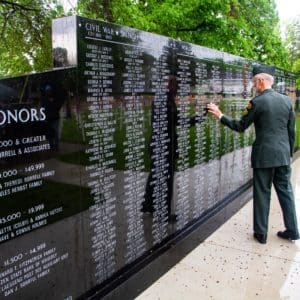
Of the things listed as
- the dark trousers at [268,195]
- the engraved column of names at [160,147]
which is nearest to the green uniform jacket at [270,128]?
the dark trousers at [268,195]

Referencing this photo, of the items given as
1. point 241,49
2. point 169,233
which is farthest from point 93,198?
point 241,49

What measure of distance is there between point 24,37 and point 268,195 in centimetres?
418

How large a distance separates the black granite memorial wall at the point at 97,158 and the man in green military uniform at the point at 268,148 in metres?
0.63

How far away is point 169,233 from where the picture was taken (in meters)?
4.46

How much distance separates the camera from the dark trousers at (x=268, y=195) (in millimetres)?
4887

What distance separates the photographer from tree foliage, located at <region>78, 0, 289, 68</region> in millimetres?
7891

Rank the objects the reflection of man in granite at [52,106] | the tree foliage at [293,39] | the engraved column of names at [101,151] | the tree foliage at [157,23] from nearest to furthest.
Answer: the reflection of man in granite at [52,106] → the engraved column of names at [101,151] → the tree foliage at [157,23] → the tree foliage at [293,39]

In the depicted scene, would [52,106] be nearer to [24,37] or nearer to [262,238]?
[262,238]

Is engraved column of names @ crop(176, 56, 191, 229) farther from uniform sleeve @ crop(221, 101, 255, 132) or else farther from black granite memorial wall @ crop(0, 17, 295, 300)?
uniform sleeve @ crop(221, 101, 255, 132)

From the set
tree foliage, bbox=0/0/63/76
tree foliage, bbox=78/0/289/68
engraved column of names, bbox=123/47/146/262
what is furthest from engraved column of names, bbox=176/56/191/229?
tree foliage, bbox=78/0/289/68

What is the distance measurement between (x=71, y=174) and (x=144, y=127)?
3.49ft

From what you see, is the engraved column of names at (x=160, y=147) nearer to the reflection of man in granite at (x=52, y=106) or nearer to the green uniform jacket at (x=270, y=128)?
the green uniform jacket at (x=270, y=128)

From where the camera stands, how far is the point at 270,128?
15.7 feet

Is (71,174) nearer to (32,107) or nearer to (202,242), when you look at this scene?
(32,107)
